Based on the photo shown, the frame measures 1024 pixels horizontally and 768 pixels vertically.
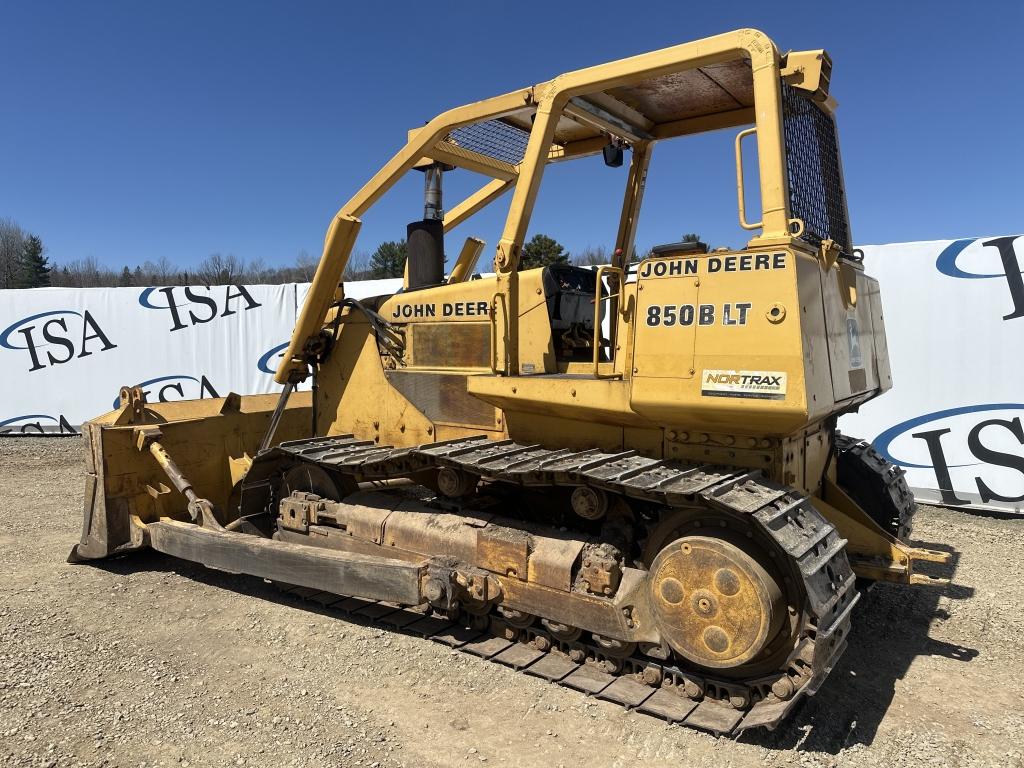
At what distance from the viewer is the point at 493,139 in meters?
5.82

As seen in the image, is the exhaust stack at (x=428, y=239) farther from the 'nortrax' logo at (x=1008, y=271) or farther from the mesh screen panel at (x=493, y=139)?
the 'nortrax' logo at (x=1008, y=271)

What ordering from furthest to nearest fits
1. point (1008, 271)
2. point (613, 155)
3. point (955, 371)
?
point (955, 371) → point (1008, 271) → point (613, 155)

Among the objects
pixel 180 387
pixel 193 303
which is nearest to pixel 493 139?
pixel 193 303

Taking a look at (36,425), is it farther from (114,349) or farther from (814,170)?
(814,170)

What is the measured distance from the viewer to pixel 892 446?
9328 millimetres

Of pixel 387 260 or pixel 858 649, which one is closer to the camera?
pixel 858 649

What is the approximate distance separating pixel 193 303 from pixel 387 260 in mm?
19125

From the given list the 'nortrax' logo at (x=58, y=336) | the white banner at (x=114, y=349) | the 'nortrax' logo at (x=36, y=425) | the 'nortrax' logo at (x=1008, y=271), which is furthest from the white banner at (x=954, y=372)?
the 'nortrax' logo at (x=36, y=425)

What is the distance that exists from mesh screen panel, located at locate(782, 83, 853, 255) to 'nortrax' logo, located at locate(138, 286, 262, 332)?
11768 millimetres

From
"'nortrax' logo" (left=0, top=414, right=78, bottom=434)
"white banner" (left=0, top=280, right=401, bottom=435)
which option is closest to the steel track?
"white banner" (left=0, top=280, right=401, bottom=435)

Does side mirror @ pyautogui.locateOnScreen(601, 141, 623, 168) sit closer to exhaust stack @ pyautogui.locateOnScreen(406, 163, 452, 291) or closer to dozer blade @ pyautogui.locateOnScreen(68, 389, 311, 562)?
exhaust stack @ pyautogui.locateOnScreen(406, 163, 452, 291)

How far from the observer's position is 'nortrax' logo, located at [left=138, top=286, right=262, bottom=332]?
1437cm

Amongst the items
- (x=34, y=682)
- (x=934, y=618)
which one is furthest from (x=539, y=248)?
(x=34, y=682)

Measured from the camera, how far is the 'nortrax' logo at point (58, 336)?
47.8 ft
